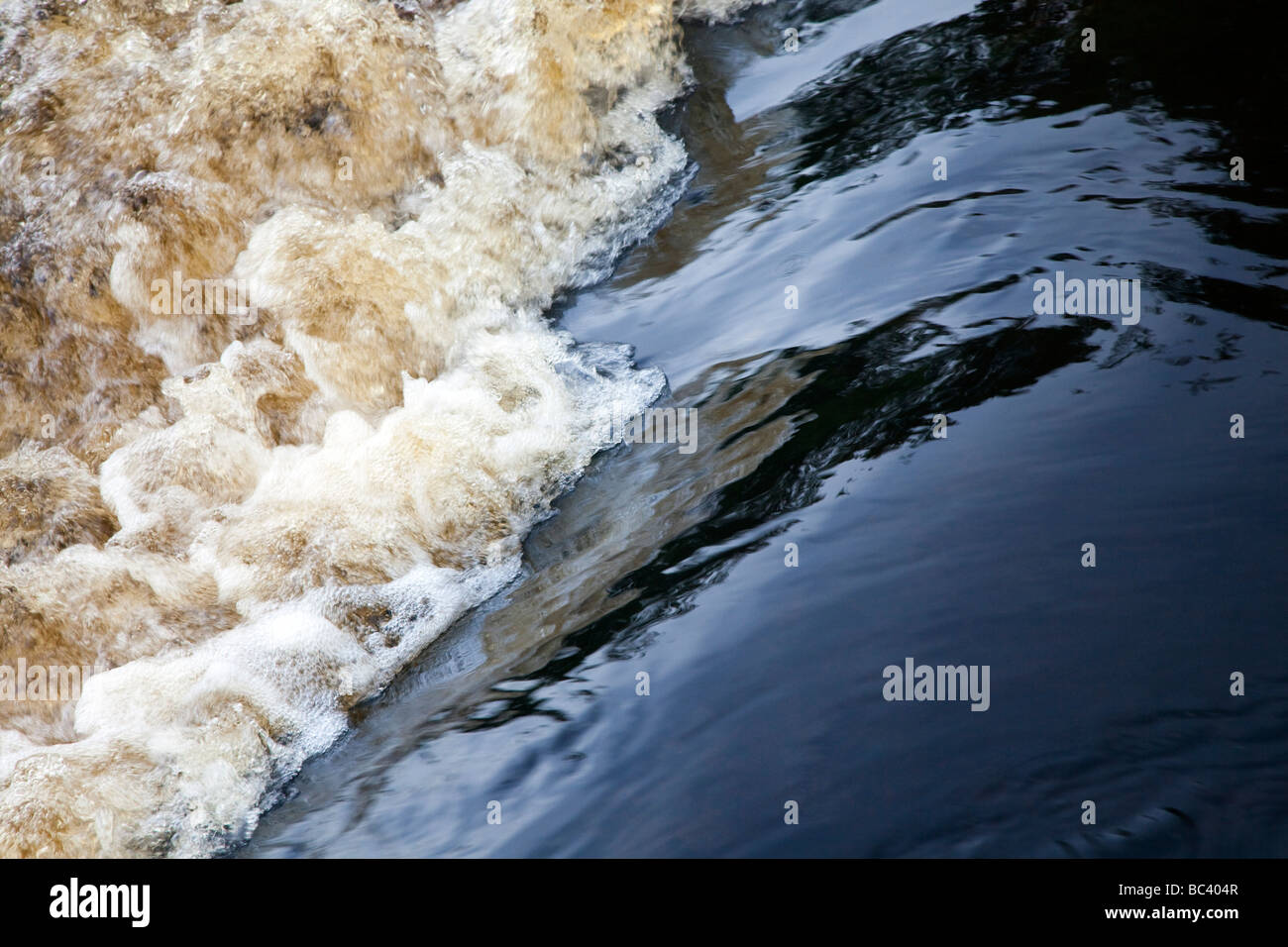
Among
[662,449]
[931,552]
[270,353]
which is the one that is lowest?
[931,552]

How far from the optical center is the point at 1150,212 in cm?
468

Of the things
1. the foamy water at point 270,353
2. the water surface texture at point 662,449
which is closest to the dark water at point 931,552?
the water surface texture at point 662,449

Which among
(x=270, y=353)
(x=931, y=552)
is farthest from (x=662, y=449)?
(x=270, y=353)

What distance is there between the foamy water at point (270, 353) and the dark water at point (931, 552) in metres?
0.40

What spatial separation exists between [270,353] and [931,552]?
366cm

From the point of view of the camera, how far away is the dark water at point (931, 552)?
9.31 feet

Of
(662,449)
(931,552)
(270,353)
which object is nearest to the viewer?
(931,552)

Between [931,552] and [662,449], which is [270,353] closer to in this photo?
[662,449]

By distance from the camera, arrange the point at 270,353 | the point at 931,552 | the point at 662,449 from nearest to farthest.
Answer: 1. the point at 931,552
2. the point at 662,449
3. the point at 270,353

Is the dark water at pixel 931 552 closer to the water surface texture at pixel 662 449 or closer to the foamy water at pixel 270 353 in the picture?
the water surface texture at pixel 662 449

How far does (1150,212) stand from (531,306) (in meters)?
3.20

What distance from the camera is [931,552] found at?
3521mm

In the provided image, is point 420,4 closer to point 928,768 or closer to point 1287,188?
point 1287,188
